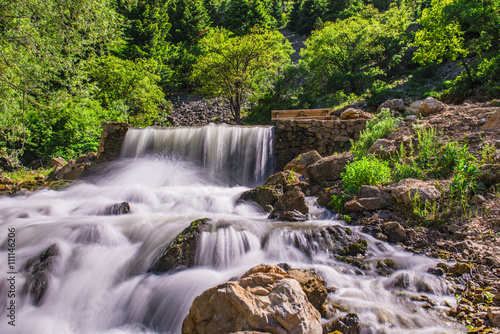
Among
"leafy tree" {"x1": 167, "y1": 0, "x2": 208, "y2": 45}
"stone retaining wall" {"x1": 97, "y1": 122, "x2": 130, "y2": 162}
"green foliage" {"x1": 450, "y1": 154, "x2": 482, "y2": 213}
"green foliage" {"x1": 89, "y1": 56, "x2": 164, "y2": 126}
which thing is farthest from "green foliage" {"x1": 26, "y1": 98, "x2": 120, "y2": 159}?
"leafy tree" {"x1": 167, "y1": 0, "x2": 208, "y2": 45}

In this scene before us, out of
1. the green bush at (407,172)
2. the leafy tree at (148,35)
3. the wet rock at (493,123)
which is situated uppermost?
the leafy tree at (148,35)

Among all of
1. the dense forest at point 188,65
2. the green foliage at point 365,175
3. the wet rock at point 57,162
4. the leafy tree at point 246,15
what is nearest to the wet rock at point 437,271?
the green foliage at point 365,175

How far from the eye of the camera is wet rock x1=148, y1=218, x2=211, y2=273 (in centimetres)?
422

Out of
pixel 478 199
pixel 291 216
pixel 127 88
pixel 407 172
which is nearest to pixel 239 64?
pixel 127 88

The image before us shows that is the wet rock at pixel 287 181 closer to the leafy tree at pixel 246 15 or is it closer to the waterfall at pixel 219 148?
the waterfall at pixel 219 148

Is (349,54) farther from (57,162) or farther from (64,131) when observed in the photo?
(57,162)

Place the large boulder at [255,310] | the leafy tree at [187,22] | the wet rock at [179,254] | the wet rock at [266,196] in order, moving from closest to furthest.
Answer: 1. the large boulder at [255,310]
2. the wet rock at [179,254]
3. the wet rock at [266,196]
4. the leafy tree at [187,22]

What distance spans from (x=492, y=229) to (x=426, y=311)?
1.92 metres

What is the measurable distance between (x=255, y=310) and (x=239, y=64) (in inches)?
656

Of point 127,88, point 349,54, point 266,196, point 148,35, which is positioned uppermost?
point 148,35

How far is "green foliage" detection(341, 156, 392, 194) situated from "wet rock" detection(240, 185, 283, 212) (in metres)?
1.48

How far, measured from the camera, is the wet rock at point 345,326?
2.83 m

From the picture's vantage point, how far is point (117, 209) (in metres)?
6.48

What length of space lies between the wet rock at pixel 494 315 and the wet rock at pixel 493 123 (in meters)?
4.81
